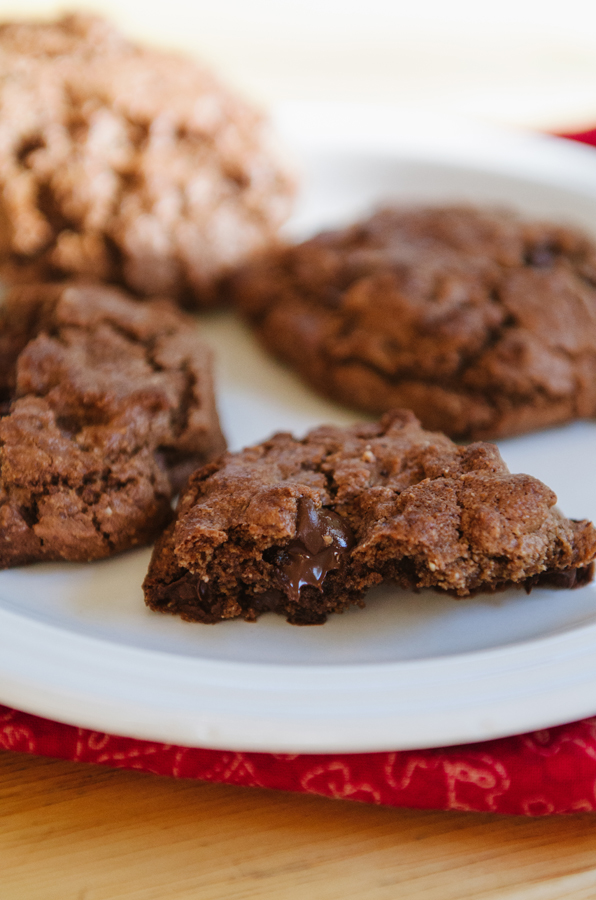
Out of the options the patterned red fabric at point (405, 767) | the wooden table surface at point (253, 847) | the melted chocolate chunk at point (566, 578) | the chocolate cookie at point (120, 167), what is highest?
the chocolate cookie at point (120, 167)

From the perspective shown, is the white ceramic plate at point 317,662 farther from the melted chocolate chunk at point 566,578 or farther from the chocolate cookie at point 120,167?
the chocolate cookie at point 120,167

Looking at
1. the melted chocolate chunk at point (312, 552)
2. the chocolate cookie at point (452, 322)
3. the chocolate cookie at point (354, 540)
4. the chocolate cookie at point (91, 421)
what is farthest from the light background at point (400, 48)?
the melted chocolate chunk at point (312, 552)

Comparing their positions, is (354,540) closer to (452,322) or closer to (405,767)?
(405,767)

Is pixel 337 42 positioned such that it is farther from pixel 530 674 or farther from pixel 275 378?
pixel 530 674

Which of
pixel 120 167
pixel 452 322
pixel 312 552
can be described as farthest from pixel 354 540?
pixel 120 167

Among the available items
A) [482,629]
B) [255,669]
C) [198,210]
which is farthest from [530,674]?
[198,210]
